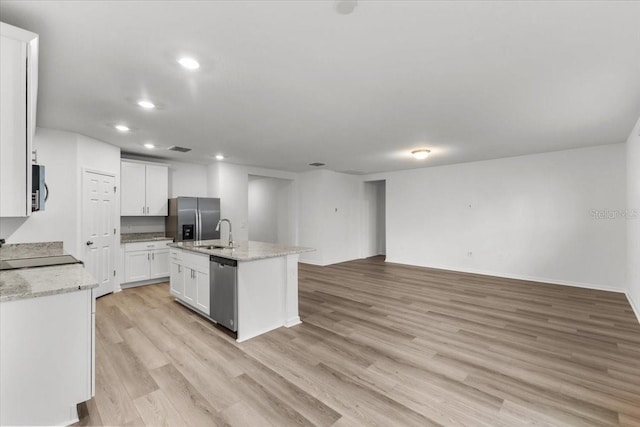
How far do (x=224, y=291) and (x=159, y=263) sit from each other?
3020 mm

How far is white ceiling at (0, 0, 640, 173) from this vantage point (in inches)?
65.9

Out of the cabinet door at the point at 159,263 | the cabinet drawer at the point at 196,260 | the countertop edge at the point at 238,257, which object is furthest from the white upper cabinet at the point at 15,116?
the cabinet door at the point at 159,263

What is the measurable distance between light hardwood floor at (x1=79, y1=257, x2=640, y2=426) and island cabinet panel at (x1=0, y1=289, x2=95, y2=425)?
0.79 feet

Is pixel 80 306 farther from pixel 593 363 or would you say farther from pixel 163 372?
pixel 593 363

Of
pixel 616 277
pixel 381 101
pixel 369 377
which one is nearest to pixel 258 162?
pixel 381 101

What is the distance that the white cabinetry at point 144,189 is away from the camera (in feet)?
17.3

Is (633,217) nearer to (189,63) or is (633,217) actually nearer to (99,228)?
(189,63)

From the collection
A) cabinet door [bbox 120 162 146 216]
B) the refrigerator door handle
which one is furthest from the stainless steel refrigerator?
cabinet door [bbox 120 162 146 216]

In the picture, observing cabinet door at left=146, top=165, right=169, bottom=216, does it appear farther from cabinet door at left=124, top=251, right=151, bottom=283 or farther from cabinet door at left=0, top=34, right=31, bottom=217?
cabinet door at left=0, top=34, right=31, bottom=217

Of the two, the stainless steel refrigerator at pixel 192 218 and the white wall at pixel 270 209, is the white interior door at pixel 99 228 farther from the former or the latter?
the white wall at pixel 270 209

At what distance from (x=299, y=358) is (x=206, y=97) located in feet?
9.00

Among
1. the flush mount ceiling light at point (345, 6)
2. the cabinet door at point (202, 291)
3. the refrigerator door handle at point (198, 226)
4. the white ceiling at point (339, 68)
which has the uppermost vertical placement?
the white ceiling at point (339, 68)

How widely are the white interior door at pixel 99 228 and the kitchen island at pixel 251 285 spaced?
163cm

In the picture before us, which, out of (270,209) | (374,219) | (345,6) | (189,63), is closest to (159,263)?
(270,209)
